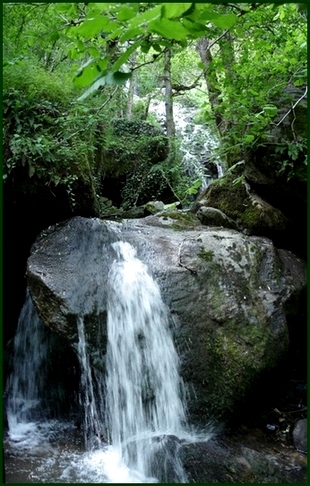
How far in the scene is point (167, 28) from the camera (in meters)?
1.32

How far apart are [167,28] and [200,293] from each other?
435 centimetres

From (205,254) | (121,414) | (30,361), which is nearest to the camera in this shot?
(121,414)

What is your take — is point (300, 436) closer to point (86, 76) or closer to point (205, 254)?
point (205, 254)

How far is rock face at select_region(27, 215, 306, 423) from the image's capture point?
5.00 meters

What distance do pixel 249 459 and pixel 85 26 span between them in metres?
4.46

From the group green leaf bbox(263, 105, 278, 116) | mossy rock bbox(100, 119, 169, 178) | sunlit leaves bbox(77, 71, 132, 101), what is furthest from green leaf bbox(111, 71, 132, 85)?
mossy rock bbox(100, 119, 169, 178)

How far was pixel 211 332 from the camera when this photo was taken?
5.19 meters

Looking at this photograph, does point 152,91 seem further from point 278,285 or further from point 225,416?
point 225,416

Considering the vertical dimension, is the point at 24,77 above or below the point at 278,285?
above

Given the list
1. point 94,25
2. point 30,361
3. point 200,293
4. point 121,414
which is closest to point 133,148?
point 200,293

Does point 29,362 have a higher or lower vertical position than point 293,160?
lower

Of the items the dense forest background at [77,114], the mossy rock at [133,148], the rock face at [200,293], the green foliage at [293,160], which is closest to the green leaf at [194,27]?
the dense forest background at [77,114]

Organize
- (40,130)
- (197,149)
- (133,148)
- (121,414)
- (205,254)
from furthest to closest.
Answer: (197,149) → (133,148) → (205,254) → (40,130) → (121,414)

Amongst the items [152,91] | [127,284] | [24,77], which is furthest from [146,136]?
[127,284]
